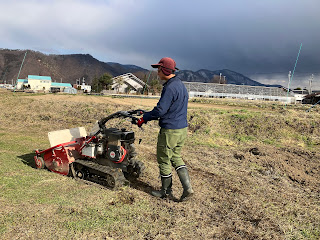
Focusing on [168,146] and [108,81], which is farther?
[108,81]

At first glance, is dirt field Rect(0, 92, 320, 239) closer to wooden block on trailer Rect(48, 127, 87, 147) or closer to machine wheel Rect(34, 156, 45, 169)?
machine wheel Rect(34, 156, 45, 169)

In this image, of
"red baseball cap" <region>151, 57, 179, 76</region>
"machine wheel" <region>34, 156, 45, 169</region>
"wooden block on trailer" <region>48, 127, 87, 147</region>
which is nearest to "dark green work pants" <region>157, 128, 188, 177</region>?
"red baseball cap" <region>151, 57, 179, 76</region>

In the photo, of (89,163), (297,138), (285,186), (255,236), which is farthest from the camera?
(297,138)

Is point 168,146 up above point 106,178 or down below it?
above

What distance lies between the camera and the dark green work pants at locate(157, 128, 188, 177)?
13.6 ft

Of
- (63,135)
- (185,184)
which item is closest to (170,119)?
(185,184)

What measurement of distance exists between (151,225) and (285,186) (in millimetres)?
3842

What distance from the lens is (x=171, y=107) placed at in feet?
13.6

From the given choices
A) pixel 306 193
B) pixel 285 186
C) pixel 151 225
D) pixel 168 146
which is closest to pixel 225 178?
pixel 285 186

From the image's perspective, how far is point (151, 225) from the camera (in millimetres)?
3447

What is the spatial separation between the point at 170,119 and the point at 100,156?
2043mm

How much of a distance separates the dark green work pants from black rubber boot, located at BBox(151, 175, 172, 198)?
10 centimetres

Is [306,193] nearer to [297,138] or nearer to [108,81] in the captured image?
[297,138]

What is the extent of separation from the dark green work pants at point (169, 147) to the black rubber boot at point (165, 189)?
10cm
